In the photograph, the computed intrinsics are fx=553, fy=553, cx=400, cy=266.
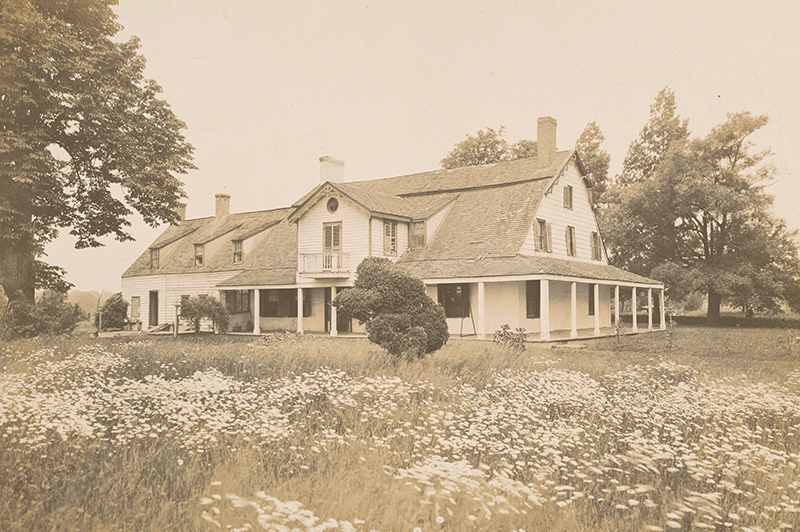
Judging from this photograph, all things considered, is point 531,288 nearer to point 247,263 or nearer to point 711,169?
point 711,169

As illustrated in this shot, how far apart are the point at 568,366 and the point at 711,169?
15.8 metres

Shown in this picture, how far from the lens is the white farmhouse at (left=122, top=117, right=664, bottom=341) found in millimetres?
21438

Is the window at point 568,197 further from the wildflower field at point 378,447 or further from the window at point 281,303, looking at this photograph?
the wildflower field at point 378,447

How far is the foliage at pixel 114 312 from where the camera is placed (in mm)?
25406

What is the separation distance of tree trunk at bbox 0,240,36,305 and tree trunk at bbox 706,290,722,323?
27.7 meters

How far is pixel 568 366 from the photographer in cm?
1213

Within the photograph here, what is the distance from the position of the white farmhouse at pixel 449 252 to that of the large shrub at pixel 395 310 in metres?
7.72

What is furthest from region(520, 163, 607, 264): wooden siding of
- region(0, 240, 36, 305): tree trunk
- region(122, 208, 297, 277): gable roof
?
region(0, 240, 36, 305): tree trunk

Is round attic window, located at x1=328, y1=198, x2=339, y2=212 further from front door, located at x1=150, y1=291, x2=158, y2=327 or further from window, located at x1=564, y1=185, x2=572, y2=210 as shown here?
front door, located at x1=150, y1=291, x2=158, y2=327

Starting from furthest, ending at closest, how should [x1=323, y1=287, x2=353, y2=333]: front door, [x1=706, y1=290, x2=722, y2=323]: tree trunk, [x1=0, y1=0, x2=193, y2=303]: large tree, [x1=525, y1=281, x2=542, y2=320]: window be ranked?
[x1=706, y1=290, x2=722, y2=323]: tree trunk, [x1=323, y1=287, x2=353, y2=333]: front door, [x1=525, y1=281, x2=542, y2=320]: window, [x1=0, y1=0, x2=193, y2=303]: large tree

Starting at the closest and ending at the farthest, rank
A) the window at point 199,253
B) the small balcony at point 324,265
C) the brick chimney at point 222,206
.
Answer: the small balcony at point 324,265
the window at point 199,253
the brick chimney at point 222,206

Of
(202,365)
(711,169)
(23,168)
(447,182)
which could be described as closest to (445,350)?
(202,365)

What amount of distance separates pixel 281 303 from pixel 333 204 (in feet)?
23.2

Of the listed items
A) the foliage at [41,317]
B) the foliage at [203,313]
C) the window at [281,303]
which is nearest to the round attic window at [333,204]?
the window at [281,303]
